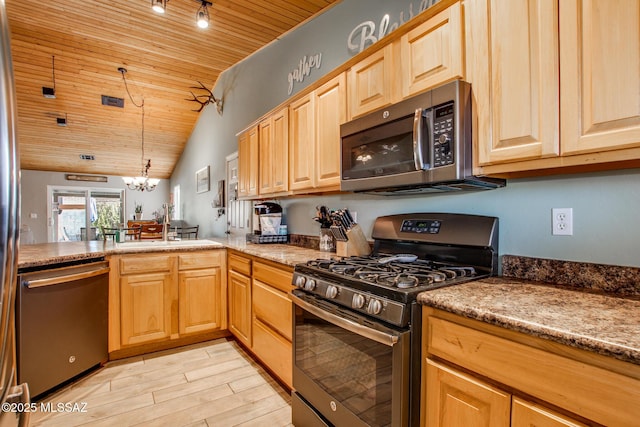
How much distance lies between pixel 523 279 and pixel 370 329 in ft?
2.45

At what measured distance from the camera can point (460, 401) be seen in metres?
1.05

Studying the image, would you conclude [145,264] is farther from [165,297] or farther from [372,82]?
[372,82]

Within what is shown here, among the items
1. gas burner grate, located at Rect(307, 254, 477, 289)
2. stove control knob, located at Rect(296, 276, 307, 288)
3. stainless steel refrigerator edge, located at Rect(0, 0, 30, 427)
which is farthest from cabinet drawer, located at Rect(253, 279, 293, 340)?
stainless steel refrigerator edge, located at Rect(0, 0, 30, 427)

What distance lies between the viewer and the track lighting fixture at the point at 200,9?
313cm

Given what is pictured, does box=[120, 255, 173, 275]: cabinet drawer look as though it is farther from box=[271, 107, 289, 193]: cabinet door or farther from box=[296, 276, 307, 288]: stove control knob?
box=[296, 276, 307, 288]: stove control knob

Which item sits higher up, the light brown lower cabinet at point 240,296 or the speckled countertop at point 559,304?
the speckled countertop at point 559,304

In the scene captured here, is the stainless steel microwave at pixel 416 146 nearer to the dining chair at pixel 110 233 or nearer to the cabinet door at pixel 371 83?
the cabinet door at pixel 371 83

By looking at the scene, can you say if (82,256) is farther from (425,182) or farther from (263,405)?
(425,182)

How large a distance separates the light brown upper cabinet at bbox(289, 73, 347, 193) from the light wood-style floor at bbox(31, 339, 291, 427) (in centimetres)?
146

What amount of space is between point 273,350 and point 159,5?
137 inches

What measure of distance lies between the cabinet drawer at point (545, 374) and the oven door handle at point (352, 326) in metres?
0.17

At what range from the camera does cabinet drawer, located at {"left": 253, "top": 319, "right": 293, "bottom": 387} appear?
2.06 metres

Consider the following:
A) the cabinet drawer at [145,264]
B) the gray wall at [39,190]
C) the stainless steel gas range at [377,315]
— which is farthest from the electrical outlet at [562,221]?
the gray wall at [39,190]

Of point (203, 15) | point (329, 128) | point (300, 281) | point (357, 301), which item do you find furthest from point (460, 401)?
point (203, 15)
